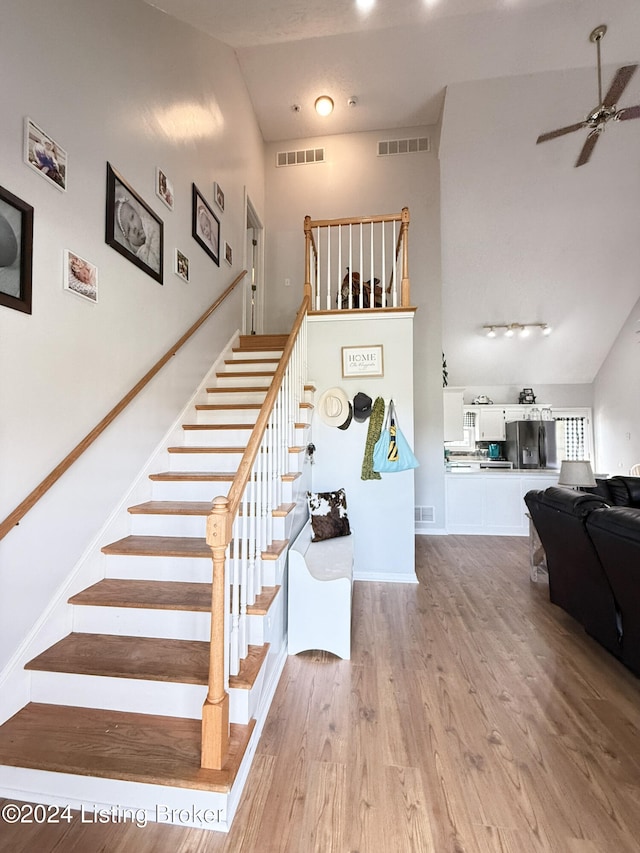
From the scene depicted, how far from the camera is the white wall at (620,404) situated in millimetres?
6039

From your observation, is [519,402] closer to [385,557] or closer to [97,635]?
[385,557]

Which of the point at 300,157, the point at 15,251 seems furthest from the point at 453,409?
the point at 15,251

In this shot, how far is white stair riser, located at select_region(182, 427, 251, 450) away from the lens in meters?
2.95

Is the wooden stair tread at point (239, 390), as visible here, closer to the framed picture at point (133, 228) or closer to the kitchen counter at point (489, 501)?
the framed picture at point (133, 228)

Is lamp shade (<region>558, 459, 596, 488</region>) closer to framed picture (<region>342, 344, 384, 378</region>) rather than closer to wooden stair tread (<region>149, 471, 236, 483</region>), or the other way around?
framed picture (<region>342, 344, 384, 378</region>)

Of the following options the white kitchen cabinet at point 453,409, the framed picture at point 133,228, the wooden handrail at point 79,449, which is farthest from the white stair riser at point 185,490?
the white kitchen cabinet at point 453,409

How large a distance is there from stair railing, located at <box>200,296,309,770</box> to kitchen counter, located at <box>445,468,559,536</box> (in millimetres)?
3385

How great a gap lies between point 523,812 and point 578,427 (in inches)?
300

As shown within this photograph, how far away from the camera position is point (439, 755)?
149 cm

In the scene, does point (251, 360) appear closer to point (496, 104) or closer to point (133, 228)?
point (133, 228)

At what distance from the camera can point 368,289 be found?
3.89m

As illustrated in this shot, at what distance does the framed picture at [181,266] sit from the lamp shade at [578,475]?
397 cm

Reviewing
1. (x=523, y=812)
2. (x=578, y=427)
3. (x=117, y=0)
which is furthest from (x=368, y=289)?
(x=578, y=427)

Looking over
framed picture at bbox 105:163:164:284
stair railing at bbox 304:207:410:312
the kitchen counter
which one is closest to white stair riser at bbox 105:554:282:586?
framed picture at bbox 105:163:164:284
